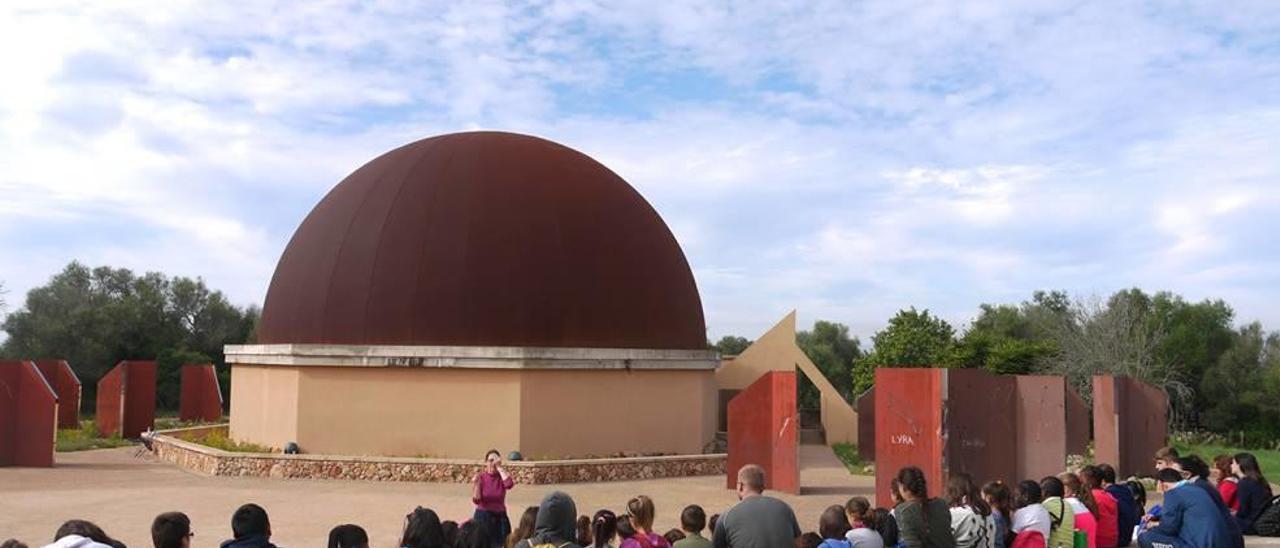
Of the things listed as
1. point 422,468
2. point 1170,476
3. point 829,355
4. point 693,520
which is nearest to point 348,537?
point 693,520

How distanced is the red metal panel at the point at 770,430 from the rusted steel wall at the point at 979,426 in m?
3.16

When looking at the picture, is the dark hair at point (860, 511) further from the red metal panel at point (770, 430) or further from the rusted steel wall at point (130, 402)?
the rusted steel wall at point (130, 402)

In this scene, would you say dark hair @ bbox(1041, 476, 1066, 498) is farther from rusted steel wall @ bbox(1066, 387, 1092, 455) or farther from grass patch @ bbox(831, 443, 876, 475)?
grass patch @ bbox(831, 443, 876, 475)

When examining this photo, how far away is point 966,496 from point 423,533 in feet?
13.8

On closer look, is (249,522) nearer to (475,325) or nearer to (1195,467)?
(1195,467)

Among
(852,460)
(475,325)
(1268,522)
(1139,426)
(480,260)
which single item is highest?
(480,260)

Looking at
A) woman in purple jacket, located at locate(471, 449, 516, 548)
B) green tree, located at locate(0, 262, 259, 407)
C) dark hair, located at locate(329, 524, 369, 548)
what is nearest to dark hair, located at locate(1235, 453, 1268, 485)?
woman in purple jacket, located at locate(471, 449, 516, 548)

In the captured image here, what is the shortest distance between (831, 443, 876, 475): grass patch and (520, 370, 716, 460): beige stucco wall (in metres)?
3.63

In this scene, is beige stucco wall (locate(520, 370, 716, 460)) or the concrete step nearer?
beige stucco wall (locate(520, 370, 716, 460))

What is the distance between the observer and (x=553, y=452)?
71.6 ft

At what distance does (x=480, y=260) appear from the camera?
22.1 meters

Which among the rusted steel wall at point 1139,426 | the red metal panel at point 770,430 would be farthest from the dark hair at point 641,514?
the rusted steel wall at point 1139,426

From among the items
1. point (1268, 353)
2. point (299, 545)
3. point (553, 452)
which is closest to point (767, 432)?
point (553, 452)

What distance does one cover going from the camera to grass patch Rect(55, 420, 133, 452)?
91.1ft
